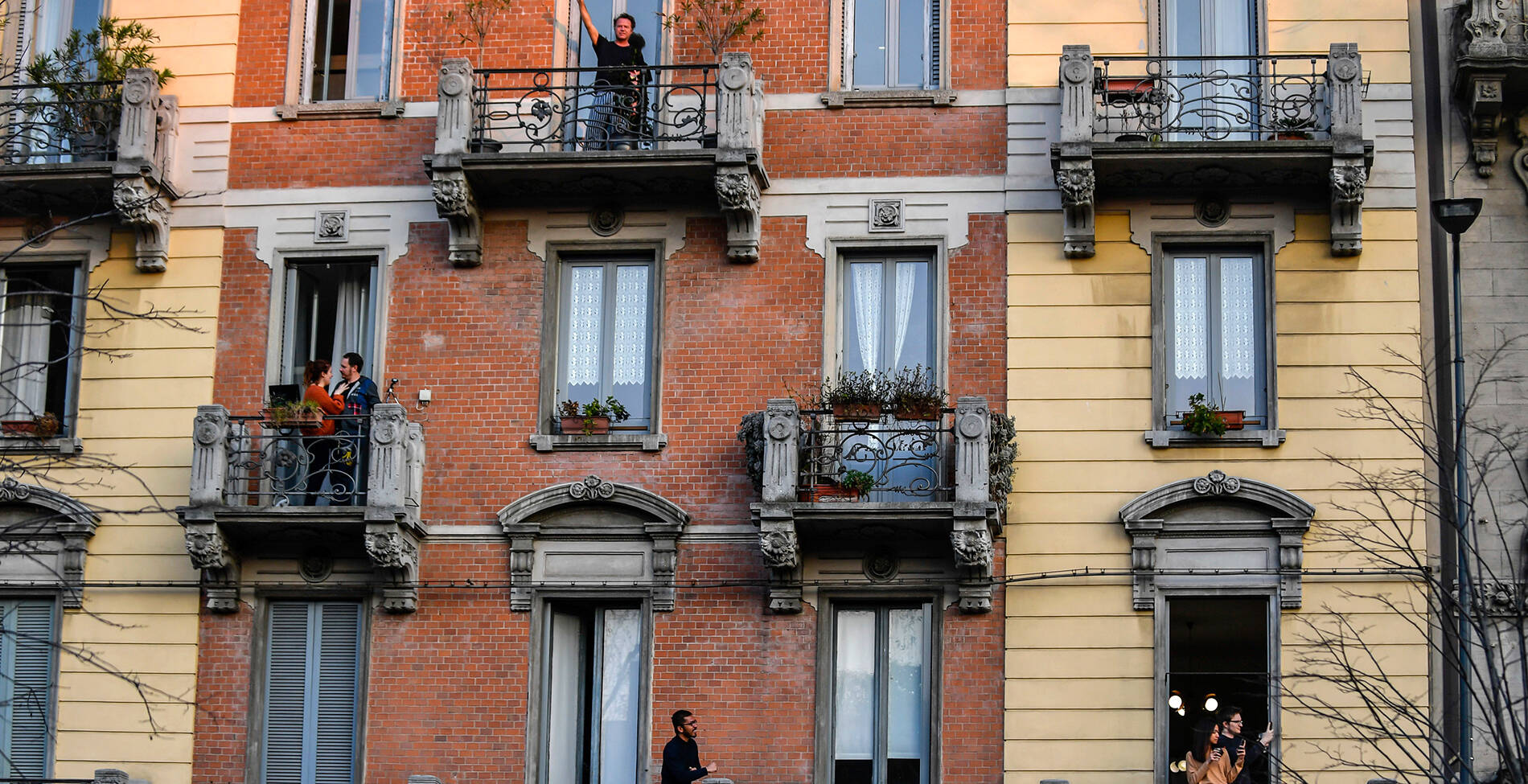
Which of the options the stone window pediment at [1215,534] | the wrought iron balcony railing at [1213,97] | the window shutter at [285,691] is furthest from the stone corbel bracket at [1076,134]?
the window shutter at [285,691]

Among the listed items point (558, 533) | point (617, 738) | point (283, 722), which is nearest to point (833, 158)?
point (558, 533)

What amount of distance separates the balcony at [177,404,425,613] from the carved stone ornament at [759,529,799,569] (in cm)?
362

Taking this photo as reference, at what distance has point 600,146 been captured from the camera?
22.1m

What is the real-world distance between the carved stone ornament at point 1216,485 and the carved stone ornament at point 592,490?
5.87 m

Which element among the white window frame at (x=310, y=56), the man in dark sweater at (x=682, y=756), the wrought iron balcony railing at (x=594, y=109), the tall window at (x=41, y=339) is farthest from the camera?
the white window frame at (x=310, y=56)

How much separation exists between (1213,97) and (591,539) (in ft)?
25.5

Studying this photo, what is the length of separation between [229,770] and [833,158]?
8920 mm

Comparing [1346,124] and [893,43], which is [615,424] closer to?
[893,43]

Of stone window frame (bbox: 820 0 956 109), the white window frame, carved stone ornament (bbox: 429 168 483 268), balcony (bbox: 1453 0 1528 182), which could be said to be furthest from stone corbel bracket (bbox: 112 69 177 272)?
balcony (bbox: 1453 0 1528 182)

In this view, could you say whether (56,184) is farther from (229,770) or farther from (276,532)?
(229,770)

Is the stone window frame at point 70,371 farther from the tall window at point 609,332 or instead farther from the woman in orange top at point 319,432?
the tall window at point 609,332

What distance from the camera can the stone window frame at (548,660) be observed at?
20.2m

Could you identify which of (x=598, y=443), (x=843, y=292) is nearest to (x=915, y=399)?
(x=843, y=292)

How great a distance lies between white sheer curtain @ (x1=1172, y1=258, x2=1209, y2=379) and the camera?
20.7m
